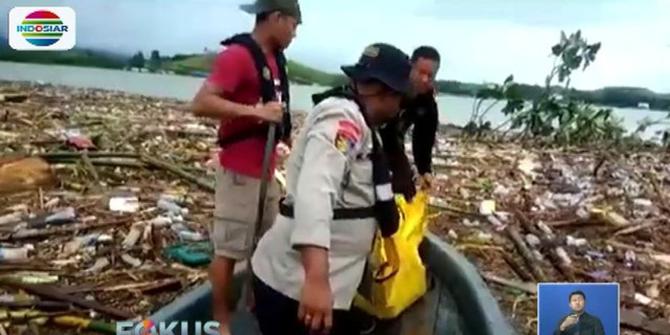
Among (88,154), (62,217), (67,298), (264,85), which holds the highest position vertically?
(264,85)

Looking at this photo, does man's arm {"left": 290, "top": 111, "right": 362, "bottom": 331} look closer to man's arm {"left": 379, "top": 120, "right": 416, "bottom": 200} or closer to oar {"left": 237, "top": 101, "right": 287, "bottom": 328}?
man's arm {"left": 379, "top": 120, "right": 416, "bottom": 200}

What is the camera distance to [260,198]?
1.48m

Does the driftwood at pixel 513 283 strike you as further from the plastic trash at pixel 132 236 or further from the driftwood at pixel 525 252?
the plastic trash at pixel 132 236

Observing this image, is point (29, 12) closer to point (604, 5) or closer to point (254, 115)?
point (254, 115)

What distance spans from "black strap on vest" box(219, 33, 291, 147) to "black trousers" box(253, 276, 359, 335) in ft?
1.13

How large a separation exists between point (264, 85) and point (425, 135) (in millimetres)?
475

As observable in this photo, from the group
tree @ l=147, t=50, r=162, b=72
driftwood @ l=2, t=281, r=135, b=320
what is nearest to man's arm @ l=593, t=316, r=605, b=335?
driftwood @ l=2, t=281, r=135, b=320

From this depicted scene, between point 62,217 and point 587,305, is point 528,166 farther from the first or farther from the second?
point 62,217

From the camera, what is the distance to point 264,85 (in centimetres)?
141

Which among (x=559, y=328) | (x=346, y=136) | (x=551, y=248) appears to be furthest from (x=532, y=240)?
(x=346, y=136)

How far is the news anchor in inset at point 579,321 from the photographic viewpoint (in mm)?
1714

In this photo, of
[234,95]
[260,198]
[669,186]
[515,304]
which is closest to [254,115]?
[234,95]

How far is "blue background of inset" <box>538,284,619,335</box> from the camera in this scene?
1.71 metres

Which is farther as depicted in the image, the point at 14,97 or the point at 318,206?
the point at 14,97
